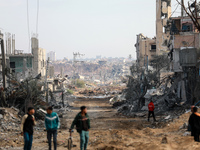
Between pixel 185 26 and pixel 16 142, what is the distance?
83.2 feet

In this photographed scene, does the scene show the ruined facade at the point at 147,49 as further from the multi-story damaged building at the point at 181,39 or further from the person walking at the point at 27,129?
the person walking at the point at 27,129

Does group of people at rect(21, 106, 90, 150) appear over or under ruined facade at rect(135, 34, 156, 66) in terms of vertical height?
under

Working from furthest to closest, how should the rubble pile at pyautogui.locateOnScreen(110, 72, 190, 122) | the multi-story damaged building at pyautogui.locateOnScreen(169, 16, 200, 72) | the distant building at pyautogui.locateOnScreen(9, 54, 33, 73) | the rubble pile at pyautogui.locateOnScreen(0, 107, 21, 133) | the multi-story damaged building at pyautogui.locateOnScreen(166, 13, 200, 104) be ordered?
the distant building at pyautogui.locateOnScreen(9, 54, 33, 73), the multi-story damaged building at pyautogui.locateOnScreen(169, 16, 200, 72), the rubble pile at pyautogui.locateOnScreen(110, 72, 190, 122), the multi-story damaged building at pyautogui.locateOnScreen(166, 13, 200, 104), the rubble pile at pyautogui.locateOnScreen(0, 107, 21, 133)

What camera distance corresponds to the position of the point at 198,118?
380 inches

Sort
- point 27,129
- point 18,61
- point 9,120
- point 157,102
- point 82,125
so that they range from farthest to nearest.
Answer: point 18,61
point 157,102
point 9,120
point 82,125
point 27,129

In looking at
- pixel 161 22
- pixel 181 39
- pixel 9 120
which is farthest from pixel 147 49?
pixel 9 120

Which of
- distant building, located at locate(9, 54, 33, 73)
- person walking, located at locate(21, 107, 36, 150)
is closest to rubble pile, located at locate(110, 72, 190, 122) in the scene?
person walking, located at locate(21, 107, 36, 150)

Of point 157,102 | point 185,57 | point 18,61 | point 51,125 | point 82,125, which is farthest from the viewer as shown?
point 18,61

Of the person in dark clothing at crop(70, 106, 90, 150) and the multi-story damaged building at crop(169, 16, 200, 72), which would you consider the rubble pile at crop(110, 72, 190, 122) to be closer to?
the multi-story damaged building at crop(169, 16, 200, 72)

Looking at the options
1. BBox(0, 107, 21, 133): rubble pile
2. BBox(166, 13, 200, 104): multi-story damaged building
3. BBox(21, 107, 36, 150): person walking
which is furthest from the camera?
BBox(166, 13, 200, 104): multi-story damaged building

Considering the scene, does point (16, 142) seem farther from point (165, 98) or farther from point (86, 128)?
point (165, 98)

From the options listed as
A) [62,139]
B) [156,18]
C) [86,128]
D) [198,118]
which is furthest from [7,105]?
[156,18]

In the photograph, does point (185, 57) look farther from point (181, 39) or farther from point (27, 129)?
point (27, 129)

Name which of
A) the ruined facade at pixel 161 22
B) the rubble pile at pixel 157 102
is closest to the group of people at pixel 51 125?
the rubble pile at pixel 157 102
